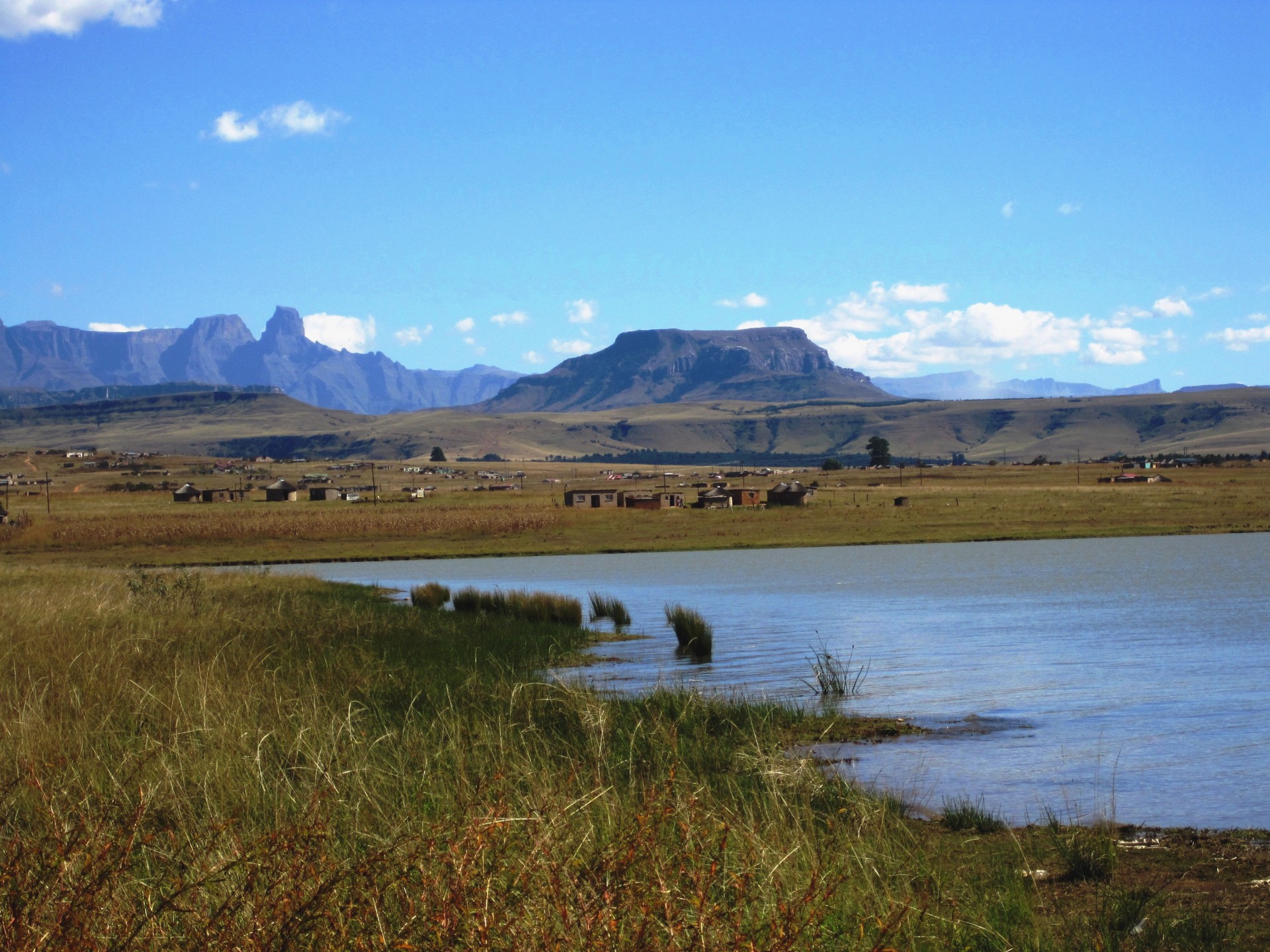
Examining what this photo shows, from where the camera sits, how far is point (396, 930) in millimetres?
5004

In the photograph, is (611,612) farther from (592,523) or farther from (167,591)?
(592,523)

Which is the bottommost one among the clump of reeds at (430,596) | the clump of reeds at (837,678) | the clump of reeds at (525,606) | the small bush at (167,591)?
the clump of reeds at (430,596)

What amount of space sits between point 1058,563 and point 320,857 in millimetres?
41814

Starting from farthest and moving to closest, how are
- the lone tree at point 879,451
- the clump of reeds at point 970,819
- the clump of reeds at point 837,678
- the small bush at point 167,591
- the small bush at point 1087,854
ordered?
the lone tree at point 879,451 < the small bush at point 167,591 < the clump of reeds at point 837,678 < the clump of reeds at point 970,819 < the small bush at point 1087,854

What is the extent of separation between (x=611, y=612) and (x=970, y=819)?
Result: 19266mm

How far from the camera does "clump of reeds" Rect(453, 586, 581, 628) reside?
26688mm

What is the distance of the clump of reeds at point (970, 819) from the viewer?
9641mm

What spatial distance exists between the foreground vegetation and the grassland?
152 feet

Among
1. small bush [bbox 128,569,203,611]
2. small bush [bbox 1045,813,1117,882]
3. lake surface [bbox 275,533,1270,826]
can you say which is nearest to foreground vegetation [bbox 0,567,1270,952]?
small bush [bbox 1045,813,1117,882]

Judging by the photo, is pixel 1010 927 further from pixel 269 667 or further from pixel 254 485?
pixel 254 485

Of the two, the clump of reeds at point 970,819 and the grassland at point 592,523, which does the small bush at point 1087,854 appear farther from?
the grassland at point 592,523

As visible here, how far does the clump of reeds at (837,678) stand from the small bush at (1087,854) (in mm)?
7713

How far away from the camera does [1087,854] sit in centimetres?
851

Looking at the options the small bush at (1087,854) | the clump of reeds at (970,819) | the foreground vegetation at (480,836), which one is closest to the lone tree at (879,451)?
the foreground vegetation at (480,836)
